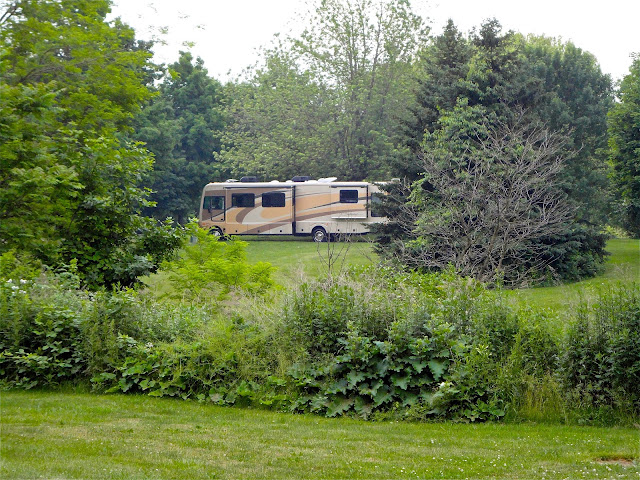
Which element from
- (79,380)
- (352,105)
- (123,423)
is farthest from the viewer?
(352,105)

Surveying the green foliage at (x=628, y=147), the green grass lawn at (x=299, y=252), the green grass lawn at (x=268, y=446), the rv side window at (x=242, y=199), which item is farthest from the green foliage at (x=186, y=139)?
the green grass lawn at (x=268, y=446)

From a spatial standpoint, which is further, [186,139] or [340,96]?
[186,139]

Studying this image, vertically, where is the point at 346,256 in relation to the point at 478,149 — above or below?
below

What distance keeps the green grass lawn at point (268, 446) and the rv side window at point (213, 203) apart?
29.3 meters

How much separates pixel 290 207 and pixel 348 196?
3.00m

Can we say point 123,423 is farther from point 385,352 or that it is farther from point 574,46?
point 574,46

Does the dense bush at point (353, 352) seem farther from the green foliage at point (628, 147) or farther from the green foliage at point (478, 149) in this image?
the green foliage at point (628, 147)

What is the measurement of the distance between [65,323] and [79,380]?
692 millimetres

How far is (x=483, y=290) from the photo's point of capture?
27.9 ft

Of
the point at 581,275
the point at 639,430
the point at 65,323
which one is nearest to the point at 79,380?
the point at 65,323

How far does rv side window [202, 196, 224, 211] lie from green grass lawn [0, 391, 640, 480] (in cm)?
2931

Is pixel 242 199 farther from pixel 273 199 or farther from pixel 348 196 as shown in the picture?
pixel 348 196

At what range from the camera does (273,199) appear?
116 ft

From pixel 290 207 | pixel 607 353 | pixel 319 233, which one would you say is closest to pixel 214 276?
pixel 607 353
